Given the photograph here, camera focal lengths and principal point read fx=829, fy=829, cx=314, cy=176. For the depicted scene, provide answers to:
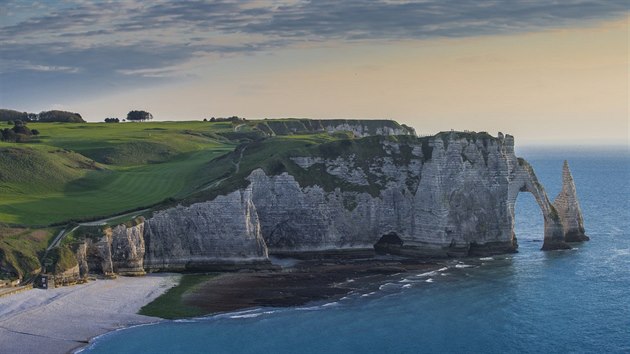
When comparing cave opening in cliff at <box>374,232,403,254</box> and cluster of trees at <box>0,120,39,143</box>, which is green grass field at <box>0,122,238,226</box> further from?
cave opening in cliff at <box>374,232,403,254</box>

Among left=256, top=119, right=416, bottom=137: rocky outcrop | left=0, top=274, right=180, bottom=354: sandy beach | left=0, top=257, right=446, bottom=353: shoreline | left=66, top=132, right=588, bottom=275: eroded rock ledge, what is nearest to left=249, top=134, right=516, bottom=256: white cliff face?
left=66, top=132, right=588, bottom=275: eroded rock ledge

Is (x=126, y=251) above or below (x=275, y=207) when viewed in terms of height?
below

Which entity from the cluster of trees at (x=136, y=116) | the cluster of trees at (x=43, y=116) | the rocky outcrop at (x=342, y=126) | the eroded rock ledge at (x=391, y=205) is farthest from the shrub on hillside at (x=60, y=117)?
the eroded rock ledge at (x=391, y=205)

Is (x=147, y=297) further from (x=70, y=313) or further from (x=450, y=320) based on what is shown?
(x=450, y=320)

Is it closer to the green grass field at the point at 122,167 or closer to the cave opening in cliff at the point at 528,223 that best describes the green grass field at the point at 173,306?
the green grass field at the point at 122,167

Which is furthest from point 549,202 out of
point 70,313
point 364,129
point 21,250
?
point 364,129

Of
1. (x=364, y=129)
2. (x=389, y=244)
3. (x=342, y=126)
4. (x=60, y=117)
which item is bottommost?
(x=389, y=244)
